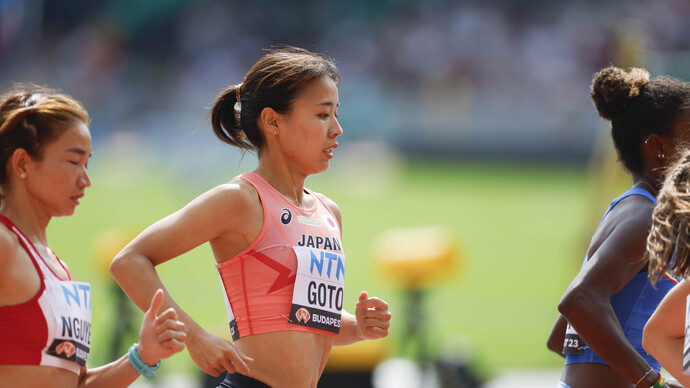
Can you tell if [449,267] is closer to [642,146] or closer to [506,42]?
[642,146]

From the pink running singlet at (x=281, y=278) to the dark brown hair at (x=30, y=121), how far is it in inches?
24.5

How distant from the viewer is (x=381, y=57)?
30781 mm

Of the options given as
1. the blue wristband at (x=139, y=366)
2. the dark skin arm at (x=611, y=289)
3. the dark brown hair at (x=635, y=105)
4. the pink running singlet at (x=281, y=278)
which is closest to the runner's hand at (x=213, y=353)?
the blue wristband at (x=139, y=366)

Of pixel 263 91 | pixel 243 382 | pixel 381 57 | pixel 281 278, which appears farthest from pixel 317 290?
pixel 381 57

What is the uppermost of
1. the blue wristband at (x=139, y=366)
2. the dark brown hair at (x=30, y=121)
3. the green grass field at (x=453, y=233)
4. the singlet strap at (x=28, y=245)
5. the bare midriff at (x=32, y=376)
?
the green grass field at (x=453, y=233)

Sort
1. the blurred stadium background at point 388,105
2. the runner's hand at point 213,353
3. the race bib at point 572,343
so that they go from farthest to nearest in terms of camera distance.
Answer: the blurred stadium background at point 388,105 < the race bib at point 572,343 < the runner's hand at point 213,353

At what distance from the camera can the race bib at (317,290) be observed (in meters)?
2.84

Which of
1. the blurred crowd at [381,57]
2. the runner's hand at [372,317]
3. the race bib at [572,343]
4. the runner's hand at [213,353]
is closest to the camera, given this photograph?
the runner's hand at [213,353]

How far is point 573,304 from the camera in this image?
2.73 metres

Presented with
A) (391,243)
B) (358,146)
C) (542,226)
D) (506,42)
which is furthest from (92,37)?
(391,243)

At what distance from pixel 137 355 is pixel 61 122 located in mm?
796

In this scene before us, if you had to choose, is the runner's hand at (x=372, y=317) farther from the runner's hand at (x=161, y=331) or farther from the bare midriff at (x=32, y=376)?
the bare midriff at (x=32, y=376)

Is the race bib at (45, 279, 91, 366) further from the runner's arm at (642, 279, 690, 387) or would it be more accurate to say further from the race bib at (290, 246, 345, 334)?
the runner's arm at (642, 279, 690, 387)

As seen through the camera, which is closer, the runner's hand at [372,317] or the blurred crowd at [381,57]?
the runner's hand at [372,317]
